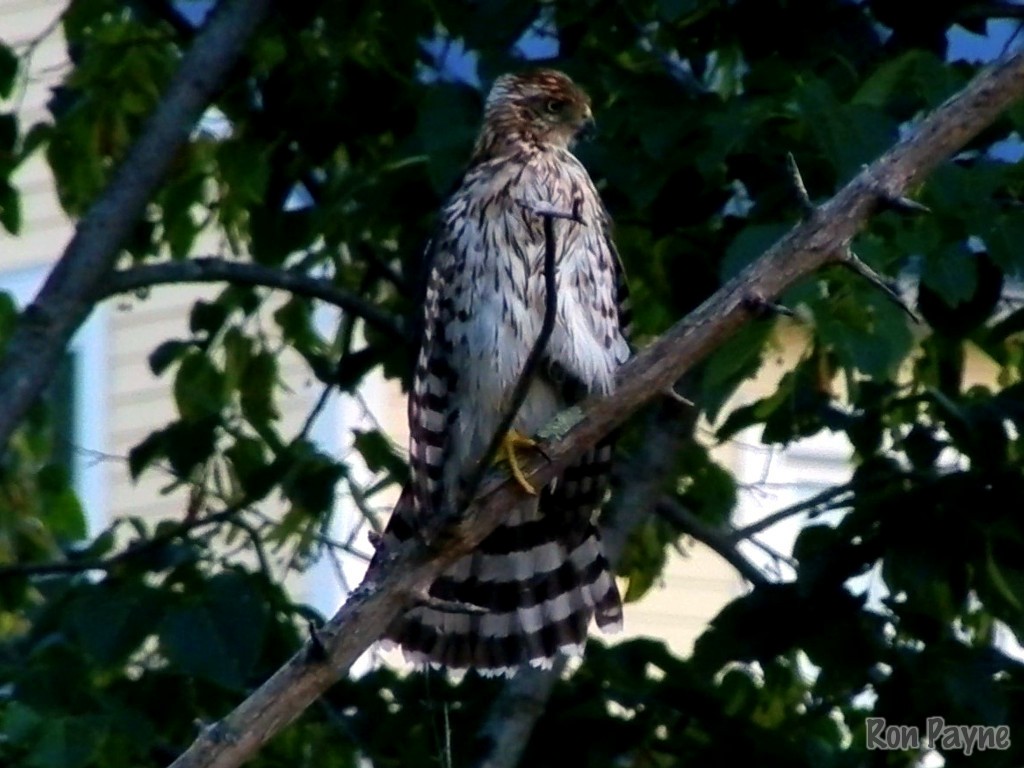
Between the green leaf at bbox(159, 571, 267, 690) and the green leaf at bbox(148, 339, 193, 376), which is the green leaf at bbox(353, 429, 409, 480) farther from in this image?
the green leaf at bbox(159, 571, 267, 690)

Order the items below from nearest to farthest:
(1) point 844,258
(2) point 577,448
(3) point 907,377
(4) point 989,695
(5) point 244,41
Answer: (1) point 844,258, (2) point 577,448, (4) point 989,695, (5) point 244,41, (3) point 907,377

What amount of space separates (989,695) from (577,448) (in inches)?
38.4

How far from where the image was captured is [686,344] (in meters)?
3.16

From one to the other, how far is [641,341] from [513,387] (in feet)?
3.07

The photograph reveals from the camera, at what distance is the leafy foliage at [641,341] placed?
3.78 meters

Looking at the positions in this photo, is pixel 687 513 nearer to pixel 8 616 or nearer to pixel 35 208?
pixel 8 616

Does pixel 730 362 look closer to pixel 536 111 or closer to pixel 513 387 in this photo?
pixel 513 387

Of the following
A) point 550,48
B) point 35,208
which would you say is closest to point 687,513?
point 550,48

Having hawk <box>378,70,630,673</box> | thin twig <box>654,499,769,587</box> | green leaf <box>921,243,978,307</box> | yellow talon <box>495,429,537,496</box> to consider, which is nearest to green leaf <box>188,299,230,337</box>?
hawk <box>378,70,630,673</box>

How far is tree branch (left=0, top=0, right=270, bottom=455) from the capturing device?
14.8 feet

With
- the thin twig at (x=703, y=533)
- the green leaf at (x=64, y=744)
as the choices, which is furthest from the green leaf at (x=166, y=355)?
the green leaf at (x=64, y=744)

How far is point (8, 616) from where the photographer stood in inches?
209
